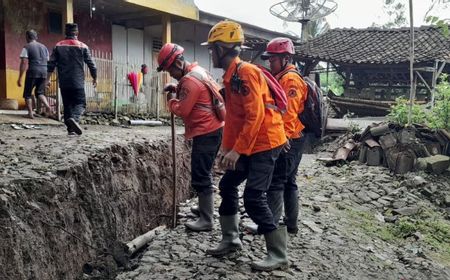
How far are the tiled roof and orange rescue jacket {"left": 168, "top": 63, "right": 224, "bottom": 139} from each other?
556 inches

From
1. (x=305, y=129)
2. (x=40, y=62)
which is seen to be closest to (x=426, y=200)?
(x=305, y=129)

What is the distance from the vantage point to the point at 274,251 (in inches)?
149

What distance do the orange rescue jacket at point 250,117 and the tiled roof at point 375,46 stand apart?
14.7 m

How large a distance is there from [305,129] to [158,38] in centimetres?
1193

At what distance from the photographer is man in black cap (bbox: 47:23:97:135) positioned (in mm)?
6801

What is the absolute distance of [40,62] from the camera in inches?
337

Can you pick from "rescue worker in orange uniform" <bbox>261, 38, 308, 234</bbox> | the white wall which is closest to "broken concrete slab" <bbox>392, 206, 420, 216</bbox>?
"rescue worker in orange uniform" <bbox>261, 38, 308, 234</bbox>

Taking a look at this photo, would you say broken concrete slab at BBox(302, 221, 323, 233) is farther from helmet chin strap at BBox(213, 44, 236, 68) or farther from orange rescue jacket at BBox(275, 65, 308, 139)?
helmet chin strap at BBox(213, 44, 236, 68)

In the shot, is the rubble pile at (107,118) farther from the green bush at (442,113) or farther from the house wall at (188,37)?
the green bush at (442,113)

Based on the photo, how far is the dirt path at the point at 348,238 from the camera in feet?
13.0

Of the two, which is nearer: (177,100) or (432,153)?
(177,100)

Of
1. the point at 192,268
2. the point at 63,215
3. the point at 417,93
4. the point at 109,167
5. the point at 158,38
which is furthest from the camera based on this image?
the point at 417,93

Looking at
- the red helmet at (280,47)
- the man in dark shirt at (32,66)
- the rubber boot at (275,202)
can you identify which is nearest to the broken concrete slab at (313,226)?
the rubber boot at (275,202)

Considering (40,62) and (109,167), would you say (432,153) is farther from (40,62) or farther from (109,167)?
(40,62)
